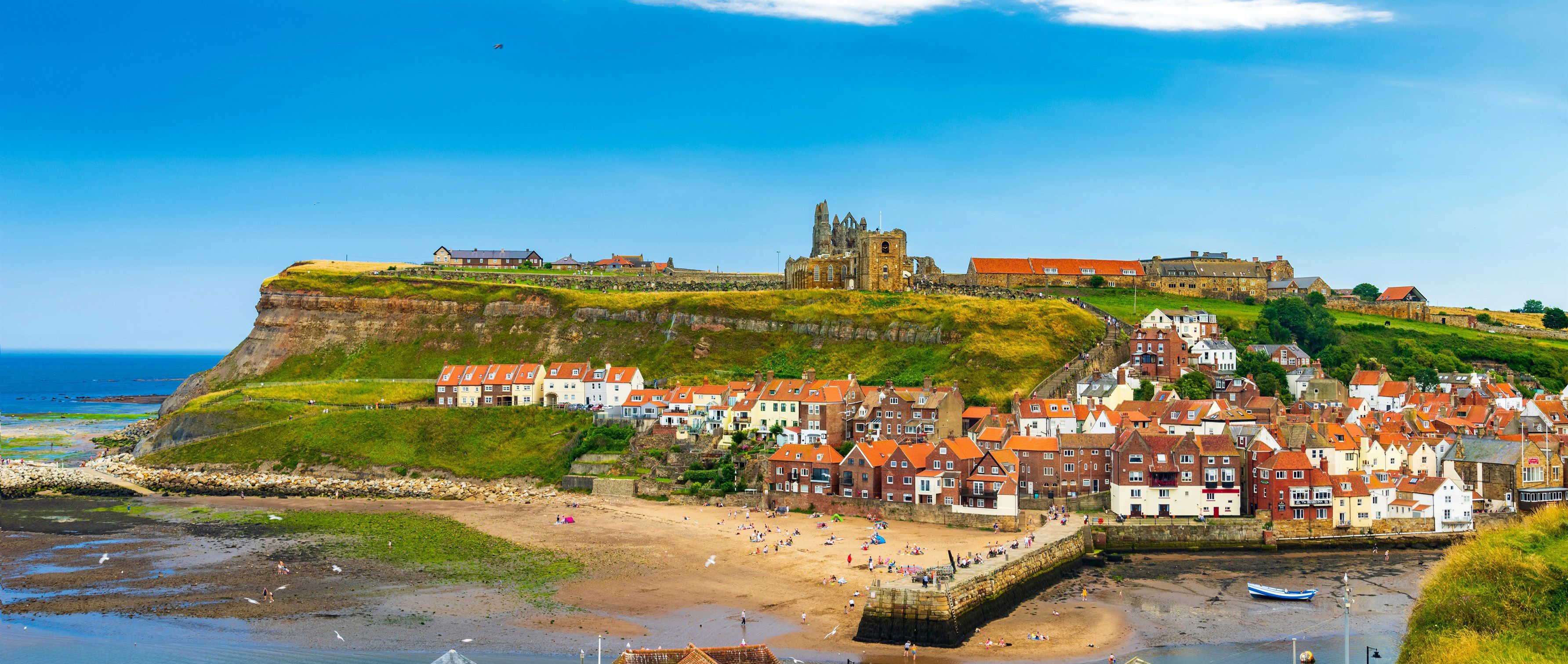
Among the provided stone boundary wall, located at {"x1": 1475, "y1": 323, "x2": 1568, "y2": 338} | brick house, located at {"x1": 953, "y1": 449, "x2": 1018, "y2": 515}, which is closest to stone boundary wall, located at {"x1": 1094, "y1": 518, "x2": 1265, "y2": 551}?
brick house, located at {"x1": 953, "y1": 449, "x2": 1018, "y2": 515}

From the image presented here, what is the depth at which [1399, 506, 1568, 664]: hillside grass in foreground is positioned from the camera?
30578 mm

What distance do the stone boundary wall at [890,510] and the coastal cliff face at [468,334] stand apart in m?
37.7

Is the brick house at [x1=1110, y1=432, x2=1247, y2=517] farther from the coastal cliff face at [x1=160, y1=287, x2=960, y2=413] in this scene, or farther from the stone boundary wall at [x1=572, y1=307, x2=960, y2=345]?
the coastal cliff face at [x1=160, y1=287, x2=960, y2=413]

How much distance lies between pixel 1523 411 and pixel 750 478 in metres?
57.6

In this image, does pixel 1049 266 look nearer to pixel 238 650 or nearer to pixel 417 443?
pixel 417 443

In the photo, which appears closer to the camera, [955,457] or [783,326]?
[955,457]

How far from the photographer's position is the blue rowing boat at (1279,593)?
52281 mm

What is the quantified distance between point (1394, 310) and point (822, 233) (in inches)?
2773

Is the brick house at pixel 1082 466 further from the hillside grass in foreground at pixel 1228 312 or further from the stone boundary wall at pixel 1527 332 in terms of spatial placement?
the stone boundary wall at pixel 1527 332

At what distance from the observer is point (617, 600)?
5109 cm

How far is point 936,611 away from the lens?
46531 millimetres

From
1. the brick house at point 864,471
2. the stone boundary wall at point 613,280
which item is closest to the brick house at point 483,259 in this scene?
the stone boundary wall at point 613,280

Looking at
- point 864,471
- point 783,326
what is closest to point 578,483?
point 864,471

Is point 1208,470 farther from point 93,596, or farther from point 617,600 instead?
point 93,596
